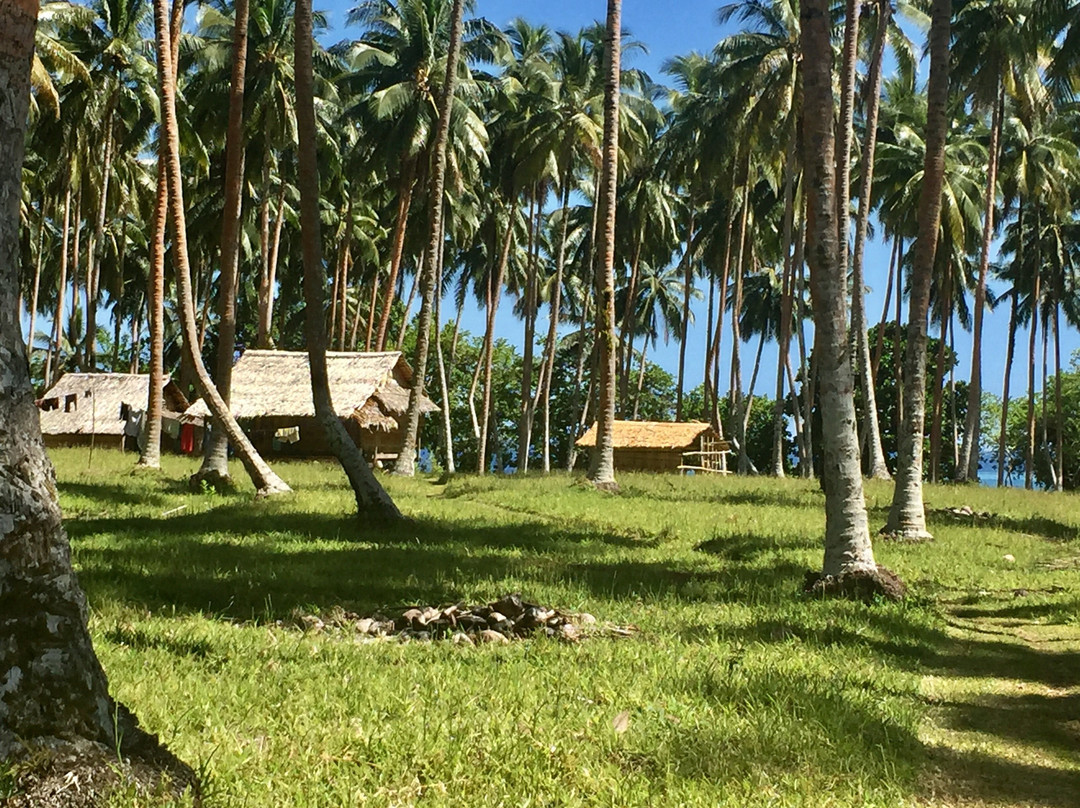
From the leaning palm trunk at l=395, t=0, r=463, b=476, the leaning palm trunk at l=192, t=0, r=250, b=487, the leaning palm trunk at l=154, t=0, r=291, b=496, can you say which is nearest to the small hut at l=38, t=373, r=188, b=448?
the leaning palm trunk at l=395, t=0, r=463, b=476

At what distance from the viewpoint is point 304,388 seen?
34250mm

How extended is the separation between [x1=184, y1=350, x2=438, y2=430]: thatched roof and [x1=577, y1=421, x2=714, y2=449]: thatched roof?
24.4 ft

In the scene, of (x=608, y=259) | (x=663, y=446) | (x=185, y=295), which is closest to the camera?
(x=185, y=295)

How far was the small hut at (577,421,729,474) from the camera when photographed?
37.4m

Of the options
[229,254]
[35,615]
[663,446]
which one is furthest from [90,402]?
[35,615]

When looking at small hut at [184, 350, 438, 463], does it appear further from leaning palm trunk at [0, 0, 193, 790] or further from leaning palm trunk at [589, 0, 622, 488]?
leaning palm trunk at [0, 0, 193, 790]

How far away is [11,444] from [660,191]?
40.5m

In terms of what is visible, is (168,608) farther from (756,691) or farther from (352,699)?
(756,691)

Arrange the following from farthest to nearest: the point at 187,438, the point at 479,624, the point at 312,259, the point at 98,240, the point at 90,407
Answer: the point at 187,438 < the point at 90,407 < the point at 98,240 < the point at 312,259 < the point at 479,624

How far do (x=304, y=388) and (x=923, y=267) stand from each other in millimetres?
23747

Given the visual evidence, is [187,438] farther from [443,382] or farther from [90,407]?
[443,382]

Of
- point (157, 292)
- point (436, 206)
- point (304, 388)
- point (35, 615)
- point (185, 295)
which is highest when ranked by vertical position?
point (436, 206)

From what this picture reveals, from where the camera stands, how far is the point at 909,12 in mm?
27453

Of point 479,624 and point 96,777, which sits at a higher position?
point 96,777
